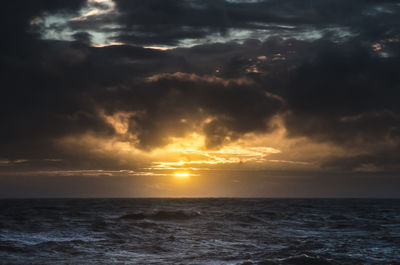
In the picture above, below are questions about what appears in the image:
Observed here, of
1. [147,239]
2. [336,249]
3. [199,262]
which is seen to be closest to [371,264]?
[336,249]

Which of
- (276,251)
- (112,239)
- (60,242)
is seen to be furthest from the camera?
(112,239)

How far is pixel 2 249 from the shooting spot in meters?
19.7

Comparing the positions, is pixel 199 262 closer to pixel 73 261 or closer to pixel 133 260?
pixel 133 260

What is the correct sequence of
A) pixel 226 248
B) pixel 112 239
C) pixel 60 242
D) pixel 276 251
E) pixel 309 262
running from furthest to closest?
pixel 112 239
pixel 60 242
pixel 226 248
pixel 276 251
pixel 309 262

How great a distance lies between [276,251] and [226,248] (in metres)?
2.72

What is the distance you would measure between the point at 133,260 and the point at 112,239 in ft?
25.9

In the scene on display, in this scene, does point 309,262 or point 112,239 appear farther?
point 112,239

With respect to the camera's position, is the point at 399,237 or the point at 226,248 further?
the point at 399,237

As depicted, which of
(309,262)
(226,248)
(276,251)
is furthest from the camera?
(226,248)

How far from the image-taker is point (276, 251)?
1902 cm

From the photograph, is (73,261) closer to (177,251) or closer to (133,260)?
(133,260)

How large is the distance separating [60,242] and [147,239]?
532 cm

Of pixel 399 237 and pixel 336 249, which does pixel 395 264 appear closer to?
pixel 336 249

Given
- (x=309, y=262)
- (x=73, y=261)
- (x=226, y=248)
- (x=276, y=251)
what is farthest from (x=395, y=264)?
(x=73, y=261)
